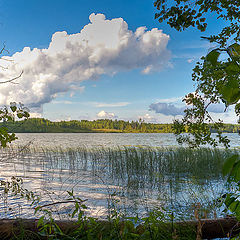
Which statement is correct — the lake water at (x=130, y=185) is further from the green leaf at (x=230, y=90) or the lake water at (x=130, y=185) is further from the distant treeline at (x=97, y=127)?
the distant treeline at (x=97, y=127)

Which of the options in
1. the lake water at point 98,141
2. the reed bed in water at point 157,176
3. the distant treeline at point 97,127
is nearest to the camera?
the reed bed in water at point 157,176

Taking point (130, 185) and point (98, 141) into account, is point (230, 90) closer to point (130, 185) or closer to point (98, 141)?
point (130, 185)

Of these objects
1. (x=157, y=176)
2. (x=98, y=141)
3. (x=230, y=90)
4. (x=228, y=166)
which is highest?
(x=230, y=90)

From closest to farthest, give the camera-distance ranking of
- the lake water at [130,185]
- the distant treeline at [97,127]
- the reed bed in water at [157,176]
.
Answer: the lake water at [130,185], the reed bed in water at [157,176], the distant treeline at [97,127]

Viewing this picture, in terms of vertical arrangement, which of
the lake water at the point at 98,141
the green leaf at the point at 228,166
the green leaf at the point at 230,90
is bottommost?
the lake water at the point at 98,141

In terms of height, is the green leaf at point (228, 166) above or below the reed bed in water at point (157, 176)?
above

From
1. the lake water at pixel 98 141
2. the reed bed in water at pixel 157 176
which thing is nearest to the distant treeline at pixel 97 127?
the lake water at pixel 98 141

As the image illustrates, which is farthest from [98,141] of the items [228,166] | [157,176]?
[228,166]

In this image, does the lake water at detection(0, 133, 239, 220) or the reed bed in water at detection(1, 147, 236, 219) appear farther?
the reed bed in water at detection(1, 147, 236, 219)

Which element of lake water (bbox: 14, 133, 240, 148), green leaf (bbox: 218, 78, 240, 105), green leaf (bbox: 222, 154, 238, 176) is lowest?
lake water (bbox: 14, 133, 240, 148)

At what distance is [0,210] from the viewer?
17.5 ft

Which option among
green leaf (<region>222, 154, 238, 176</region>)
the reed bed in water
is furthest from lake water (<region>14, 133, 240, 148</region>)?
green leaf (<region>222, 154, 238, 176</region>)

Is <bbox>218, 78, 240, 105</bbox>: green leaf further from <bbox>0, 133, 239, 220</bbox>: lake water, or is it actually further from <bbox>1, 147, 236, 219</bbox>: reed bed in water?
<bbox>1, 147, 236, 219</bbox>: reed bed in water

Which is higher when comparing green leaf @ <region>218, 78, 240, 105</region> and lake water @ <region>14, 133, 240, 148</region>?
green leaf @ <region>218, 78, 240, 105</region>
